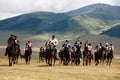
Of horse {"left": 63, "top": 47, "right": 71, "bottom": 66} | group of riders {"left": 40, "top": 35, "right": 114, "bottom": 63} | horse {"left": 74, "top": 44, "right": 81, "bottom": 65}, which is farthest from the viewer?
horse {"left": 74, "top": 44, "right": 81, "bottom": 65}

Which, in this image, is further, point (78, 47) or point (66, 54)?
point (66, 54)

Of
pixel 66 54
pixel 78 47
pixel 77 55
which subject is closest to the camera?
pixel 78 47

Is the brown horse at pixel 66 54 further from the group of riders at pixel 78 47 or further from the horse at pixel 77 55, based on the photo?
the horse at pixel 77 55

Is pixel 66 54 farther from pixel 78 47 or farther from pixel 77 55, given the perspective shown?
pixel 77 55

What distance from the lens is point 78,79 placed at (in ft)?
81.3

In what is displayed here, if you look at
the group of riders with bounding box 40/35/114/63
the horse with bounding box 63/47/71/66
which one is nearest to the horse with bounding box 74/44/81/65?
the group of riders with bounding box 40/35/114/63

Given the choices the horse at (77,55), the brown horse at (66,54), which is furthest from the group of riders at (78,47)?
the brown horse at (66,54)

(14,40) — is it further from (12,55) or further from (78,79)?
(78,79)

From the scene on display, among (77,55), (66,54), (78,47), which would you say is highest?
(78,47)

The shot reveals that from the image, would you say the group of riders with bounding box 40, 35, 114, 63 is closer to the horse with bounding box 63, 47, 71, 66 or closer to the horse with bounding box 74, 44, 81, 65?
the horse with bounding box 74, 44, 81, 65

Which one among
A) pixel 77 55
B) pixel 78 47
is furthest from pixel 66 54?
pixel 77 55

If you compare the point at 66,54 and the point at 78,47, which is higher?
the point at 78,47

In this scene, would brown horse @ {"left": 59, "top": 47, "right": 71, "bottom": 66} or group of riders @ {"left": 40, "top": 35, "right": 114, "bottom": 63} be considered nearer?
group of riders @ {"left": 40, "top": 35, "right": 114, "bottom": 63}

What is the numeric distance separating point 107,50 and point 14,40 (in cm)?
1332
